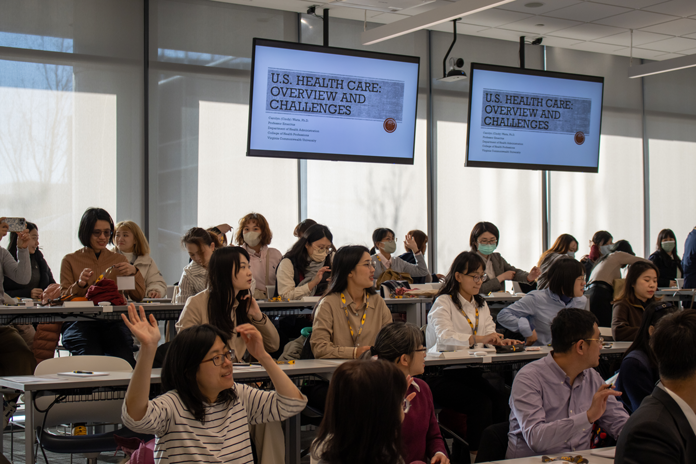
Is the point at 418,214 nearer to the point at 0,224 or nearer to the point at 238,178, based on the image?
the point at 238,178

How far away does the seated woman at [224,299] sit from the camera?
3.29 meters

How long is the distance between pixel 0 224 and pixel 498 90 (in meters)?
5.16

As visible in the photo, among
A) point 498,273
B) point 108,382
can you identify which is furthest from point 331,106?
point 108,382

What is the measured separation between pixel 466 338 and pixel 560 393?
1333 millimetres

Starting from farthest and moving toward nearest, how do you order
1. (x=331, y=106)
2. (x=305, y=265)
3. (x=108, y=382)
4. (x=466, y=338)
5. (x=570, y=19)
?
(x=570, y=19) → (x=331, y=106) → (x=305, y=265) → (x=466, y=338) → (x=108, y=382)

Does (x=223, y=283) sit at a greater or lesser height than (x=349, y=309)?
greater

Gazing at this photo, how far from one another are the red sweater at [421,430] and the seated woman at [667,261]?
6.84 metres

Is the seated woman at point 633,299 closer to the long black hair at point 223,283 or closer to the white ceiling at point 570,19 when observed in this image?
the long black hair at point 223,283

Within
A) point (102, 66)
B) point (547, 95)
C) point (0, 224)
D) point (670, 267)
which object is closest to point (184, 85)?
point (102, 66)

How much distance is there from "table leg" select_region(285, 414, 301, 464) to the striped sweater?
0.78 meters

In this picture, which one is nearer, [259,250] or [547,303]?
[547,303]

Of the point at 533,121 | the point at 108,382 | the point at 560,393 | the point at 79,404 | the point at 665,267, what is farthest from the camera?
the point at 665,267

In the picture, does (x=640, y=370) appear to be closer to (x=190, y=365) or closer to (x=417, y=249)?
(x=190, y=365)

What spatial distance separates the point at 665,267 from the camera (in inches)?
341
